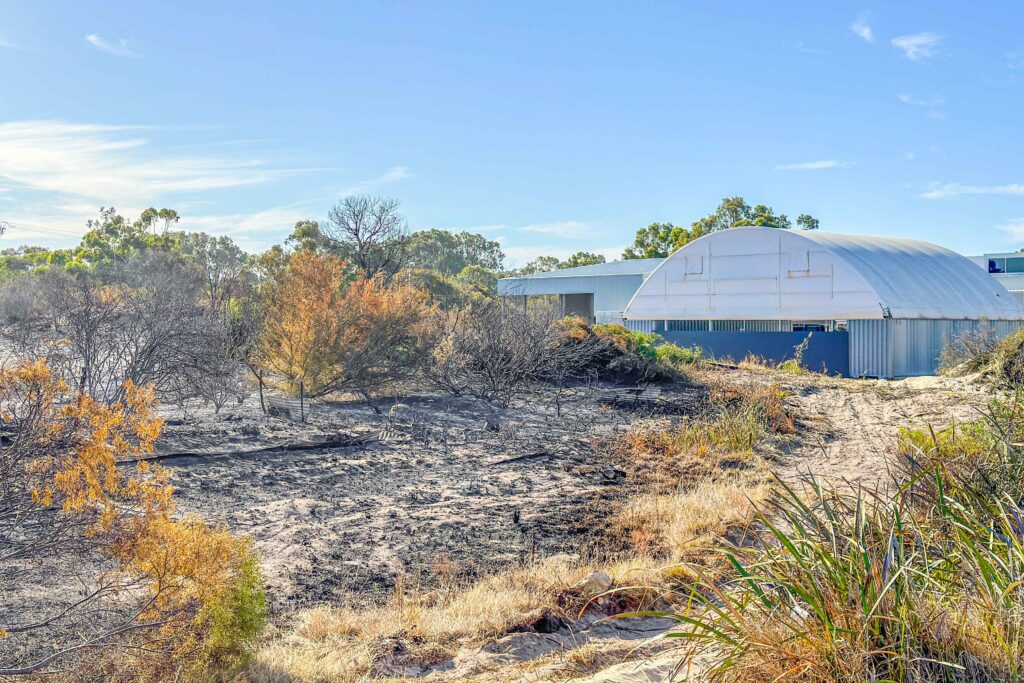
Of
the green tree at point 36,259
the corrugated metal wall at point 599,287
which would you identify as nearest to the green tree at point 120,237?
the green tree at point 36,259

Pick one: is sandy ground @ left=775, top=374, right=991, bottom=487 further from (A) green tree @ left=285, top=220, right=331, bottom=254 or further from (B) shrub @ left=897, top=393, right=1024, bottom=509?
(A) green tree @ left=285, top=220, right=331, bottom=254

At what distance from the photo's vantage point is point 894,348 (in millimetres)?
29688

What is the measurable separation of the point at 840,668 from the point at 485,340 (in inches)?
599

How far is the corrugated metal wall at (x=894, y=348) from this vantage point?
29.5 m

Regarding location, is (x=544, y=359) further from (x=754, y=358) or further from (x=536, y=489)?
(x=754, y=358)

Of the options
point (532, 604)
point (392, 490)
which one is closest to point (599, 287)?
point (392, 490)

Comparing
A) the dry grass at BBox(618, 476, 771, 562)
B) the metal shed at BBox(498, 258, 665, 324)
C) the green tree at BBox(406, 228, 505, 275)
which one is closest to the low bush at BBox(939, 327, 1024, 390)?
the dry grass at BBox(618, 476, 771, 562)

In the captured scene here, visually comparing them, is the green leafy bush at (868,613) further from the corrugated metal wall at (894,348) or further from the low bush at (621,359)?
the corrugated metal wall at (894,348)

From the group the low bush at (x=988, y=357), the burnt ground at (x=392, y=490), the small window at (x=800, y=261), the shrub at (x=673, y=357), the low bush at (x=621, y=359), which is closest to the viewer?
the burnt ground at (x=392, y=490)

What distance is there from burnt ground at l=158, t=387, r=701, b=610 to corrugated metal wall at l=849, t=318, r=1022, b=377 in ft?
49.9

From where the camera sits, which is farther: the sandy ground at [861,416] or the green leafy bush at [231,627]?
the sandy ground at [861,416]

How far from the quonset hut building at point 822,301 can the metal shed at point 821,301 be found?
0.04 m

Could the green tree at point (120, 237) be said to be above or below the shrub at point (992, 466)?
above

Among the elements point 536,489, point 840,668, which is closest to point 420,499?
point 536,489
